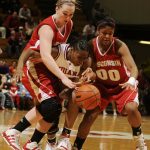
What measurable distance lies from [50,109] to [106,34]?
1079 mm

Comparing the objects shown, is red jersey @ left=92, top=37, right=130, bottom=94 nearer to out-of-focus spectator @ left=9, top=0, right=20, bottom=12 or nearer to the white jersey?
the white jersey

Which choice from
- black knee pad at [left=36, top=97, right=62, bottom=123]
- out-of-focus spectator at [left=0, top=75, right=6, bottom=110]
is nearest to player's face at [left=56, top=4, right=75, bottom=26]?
black knee pad at [left=36, top=97, right=62, bottom=123]

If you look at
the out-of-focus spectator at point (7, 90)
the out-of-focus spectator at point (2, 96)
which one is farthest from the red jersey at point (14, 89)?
the out-of-focus spectator at point (2, 96)

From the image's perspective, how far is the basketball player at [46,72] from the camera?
4.91 meters

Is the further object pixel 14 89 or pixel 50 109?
pixel 14 89

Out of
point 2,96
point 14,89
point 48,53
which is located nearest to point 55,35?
point 48,53

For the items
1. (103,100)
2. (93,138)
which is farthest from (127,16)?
(103,100)

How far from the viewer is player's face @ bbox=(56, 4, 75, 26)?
16.2 feet

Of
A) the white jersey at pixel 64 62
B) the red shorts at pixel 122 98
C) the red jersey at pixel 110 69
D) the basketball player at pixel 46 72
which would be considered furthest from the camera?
the red jersey at pixel 110 69

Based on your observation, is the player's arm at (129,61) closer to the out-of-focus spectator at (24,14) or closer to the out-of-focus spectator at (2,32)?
the out-of-focus spectator at (2,32)

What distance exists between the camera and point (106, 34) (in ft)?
17.5

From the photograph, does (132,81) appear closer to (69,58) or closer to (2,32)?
(69,58)

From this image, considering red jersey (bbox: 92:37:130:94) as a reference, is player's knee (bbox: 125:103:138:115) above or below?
below

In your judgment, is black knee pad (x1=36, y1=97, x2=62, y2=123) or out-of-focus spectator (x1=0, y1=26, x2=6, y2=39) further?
out-of-focus spectator (x1=0, y1=26, x2=6, y2=39)
